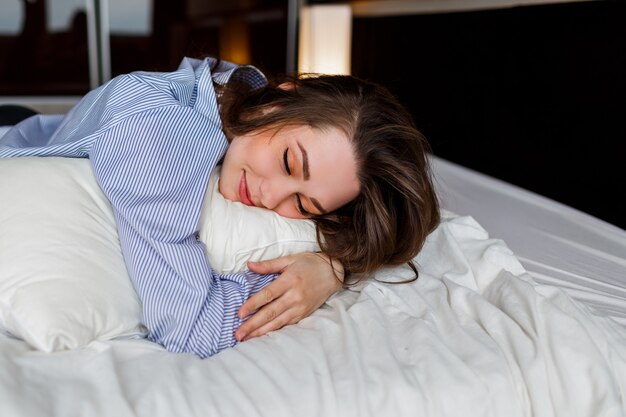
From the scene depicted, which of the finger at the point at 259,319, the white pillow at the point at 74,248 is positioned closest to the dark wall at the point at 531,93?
the white pillow at the point at 74,248

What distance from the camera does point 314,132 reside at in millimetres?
1110

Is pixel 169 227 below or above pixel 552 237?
above

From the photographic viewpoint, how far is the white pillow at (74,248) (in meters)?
0.81

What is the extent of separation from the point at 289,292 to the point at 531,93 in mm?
1355

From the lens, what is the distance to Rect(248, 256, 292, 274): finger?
3.37ft

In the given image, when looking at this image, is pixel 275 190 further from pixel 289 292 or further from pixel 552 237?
pixel 552 237

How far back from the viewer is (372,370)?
2.64ft

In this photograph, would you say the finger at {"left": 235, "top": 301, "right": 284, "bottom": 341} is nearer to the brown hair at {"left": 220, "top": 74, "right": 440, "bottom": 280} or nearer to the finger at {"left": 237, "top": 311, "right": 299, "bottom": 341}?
the finger at {"left": 237, "top": 311, "right": 299, "bottom": 341}

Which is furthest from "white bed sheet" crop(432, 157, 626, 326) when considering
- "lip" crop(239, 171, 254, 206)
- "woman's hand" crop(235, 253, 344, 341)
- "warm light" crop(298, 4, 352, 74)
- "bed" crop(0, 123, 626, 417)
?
"warm light" crop(298, 4, 352, 74)

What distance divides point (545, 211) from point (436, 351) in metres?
1.01

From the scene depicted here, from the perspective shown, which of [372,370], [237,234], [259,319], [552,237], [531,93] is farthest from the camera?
[531,93]

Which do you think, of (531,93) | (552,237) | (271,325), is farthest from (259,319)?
(531,93)

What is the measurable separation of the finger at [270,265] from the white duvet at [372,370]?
4.2 inches

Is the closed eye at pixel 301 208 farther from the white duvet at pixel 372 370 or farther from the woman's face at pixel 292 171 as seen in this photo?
the white duvet at pixel 372 370
